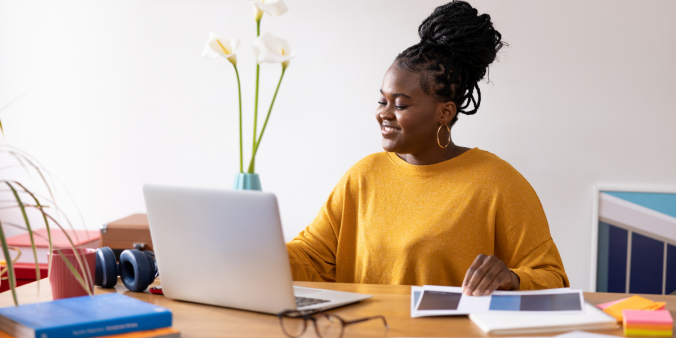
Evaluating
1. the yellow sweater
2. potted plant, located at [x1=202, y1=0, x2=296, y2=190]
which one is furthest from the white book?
→ potted plant, located at [x1=202, y1=0, x2=296, y2=190]

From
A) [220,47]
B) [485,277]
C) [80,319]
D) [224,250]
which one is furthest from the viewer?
[220,47]

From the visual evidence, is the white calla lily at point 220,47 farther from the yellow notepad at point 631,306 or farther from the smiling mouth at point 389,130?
the yellow notepad at point 631,306

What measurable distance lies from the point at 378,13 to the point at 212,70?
799 millimetres

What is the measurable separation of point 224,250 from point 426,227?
68 cm

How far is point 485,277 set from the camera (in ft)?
3.61

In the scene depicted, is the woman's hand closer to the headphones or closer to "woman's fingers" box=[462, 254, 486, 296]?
"woman's fingers" box=[462, 254, 486, 296]

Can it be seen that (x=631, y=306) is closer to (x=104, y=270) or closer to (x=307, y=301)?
(x=307, y=301)

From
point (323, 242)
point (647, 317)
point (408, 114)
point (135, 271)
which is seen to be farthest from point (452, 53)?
point (135, 271)

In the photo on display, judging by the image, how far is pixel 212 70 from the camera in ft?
8.68

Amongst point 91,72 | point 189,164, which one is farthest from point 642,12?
point 91,72

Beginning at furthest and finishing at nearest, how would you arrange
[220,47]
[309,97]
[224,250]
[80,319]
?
[309,97]
[220,47]
[224,250]
[80,319]

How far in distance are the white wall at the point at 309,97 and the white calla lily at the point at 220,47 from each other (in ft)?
4.35

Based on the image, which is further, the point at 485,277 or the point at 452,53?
the point at 452,53

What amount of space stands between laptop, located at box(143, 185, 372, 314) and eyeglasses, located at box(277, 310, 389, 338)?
0.02 metres
